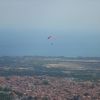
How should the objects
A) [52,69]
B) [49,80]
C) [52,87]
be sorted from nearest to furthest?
[52,87]
[49,80]
[52,69]

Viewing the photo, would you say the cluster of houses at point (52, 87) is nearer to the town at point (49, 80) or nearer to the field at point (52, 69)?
the town at point (49, 80)

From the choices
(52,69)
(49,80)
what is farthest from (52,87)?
(52,69)

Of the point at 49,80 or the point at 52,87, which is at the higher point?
the point at 49,80

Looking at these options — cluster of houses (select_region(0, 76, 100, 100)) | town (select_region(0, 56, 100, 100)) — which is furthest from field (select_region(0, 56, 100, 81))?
cluster of houses (select_region(0, 76, 100, 100))

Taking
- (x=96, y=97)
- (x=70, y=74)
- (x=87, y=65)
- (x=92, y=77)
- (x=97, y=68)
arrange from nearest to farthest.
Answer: (x=96, y=97) → (x=92, y=77) → (x=70, y=74) → (x=97, y=68) → (x=87, y=65)

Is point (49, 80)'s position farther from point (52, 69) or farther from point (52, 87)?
point (52, 69)

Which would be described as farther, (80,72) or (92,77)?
(80,72)

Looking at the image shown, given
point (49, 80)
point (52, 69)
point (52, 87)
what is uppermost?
point (52, 69)

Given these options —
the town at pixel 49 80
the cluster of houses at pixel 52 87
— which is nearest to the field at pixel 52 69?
the town at pixel 49 80

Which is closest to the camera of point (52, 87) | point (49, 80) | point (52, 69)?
point (52, 87)

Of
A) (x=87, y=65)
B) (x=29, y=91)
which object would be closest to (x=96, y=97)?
(x=29, y=91)

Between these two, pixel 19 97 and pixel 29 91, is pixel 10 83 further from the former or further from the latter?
pixel 19 97
